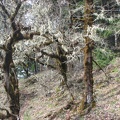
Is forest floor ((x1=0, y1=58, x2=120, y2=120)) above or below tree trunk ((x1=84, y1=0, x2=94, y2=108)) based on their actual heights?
below

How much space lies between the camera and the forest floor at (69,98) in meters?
12.9

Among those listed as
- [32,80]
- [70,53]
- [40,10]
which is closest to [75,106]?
[70,53]

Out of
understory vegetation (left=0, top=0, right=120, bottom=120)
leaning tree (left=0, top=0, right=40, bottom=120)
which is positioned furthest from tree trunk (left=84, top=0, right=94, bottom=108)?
leaning tree (left=0, top=0, right=40, bottom=120)

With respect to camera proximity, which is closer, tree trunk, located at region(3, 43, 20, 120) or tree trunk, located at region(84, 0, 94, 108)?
tree trunk, located at region(3, 43, 20, 120)

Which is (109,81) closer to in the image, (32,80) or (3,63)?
(3,63)

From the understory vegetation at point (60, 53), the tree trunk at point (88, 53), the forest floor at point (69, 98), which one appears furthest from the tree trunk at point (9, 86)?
the tree trunk at point (88, 53)

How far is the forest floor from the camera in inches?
507

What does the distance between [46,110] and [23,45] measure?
208 inches

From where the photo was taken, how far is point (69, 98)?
17.3 m

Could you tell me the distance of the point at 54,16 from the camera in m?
16.1

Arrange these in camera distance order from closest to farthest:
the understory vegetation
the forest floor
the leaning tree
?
the leaning tree, the understory vegetation, the forest floor

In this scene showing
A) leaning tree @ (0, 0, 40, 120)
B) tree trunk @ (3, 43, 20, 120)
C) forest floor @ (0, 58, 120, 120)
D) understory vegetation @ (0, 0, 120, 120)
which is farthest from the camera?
forest floor @ (0, 58, 120, 120)

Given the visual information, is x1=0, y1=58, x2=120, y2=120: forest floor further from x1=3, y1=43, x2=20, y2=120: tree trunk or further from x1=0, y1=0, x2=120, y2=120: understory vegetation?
x1=3, y1=43, x2=20, y2=120: tree trunk

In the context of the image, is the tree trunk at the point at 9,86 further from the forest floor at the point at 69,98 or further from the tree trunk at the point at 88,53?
the tree trunk at the point at 88,53
